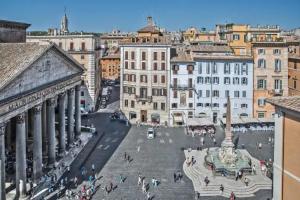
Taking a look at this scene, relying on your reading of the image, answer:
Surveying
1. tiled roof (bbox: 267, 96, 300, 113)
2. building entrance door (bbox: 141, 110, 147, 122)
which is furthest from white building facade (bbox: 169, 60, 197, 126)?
tiled roof (bbox: 267, 96, 300, 113)

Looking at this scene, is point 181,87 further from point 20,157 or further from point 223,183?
point 20,157

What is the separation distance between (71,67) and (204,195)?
1673 cm

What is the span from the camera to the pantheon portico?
86.3 ft

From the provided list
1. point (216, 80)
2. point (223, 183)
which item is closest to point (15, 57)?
point (223, 183)

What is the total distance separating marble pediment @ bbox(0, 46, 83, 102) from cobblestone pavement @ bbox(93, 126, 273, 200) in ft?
27.7

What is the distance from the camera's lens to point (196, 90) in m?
57.6

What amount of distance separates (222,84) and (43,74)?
30498 mm

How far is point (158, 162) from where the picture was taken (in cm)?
4022

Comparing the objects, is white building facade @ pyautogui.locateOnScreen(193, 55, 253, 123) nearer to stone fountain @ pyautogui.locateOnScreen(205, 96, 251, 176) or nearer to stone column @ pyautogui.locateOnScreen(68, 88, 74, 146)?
stone fountain @ pyautogui.locateOnScreen(205, 96, 251, 176)

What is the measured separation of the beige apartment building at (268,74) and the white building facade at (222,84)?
0.84m

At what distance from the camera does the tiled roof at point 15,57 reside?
26472 millimetres

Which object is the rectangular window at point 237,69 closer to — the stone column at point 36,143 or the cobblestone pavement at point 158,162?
the cobblestone pavement at point 158,162

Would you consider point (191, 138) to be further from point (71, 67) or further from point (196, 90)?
point (71, 67)

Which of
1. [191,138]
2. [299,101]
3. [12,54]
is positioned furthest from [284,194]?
[191,138]
